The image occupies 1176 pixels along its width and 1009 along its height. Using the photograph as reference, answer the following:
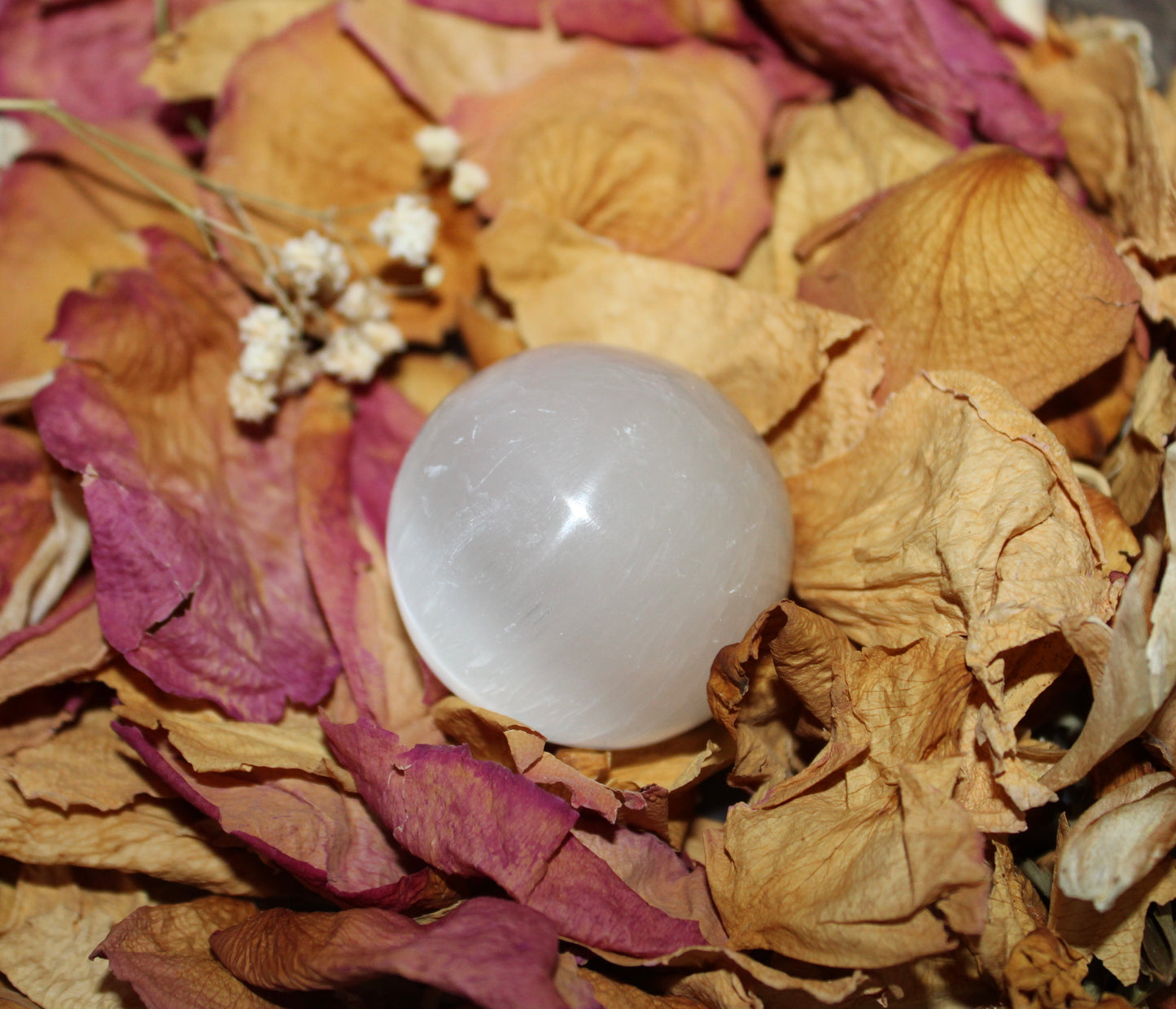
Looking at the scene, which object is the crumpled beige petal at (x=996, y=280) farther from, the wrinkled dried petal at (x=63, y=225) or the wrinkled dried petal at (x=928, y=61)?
the wrinkled dried petal at (x=63, y=225)

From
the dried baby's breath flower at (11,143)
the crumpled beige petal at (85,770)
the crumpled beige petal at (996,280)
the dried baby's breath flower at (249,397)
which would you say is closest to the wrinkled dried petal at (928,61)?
the crumpled beige petal at (996,280)

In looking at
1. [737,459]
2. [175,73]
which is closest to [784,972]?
[737,459]

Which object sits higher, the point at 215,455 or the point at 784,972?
the point at 215,455

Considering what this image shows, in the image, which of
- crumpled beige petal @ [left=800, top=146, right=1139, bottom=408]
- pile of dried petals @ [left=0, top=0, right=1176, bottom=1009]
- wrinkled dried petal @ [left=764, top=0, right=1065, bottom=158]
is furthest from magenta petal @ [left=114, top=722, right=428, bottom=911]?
wrinkled dried petal @ [left=764, top=0, right=1065, bottom=158]

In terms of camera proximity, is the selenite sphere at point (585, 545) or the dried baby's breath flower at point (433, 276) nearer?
the selenite sphere at point (585, 545)

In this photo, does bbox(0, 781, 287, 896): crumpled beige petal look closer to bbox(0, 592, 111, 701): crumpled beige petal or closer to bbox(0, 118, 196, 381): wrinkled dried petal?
bbox(0, 592, 111, 701): crumpled beige petal

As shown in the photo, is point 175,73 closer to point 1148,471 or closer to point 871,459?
point 871,459
